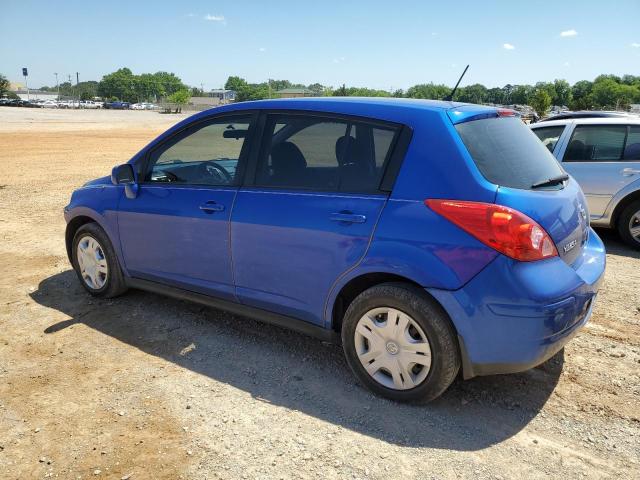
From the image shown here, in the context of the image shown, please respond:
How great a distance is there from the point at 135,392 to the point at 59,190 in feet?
28.1

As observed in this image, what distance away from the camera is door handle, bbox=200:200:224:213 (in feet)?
12.0

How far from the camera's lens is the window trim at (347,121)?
3.01m

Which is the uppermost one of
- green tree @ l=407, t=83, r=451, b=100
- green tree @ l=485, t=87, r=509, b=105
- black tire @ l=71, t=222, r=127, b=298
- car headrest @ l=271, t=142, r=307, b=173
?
green tree @ l=485, t=87, r=509, b=105

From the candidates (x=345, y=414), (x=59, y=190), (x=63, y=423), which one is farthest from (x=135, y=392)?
(x=59, y=190)

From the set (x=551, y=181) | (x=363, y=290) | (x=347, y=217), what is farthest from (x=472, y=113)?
(x=363, y=290)

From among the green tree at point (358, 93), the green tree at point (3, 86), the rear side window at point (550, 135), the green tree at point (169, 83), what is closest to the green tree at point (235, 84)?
the green tree at point (169, 83)

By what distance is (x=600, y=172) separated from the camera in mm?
6668

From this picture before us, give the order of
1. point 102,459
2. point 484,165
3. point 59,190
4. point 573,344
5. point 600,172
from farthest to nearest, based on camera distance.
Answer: point 59,190 < point 600,172 < point 573,344 < point 484,165 < point 102,459

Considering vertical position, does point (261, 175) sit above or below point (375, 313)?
above

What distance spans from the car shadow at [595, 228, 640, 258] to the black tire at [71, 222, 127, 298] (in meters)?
5.68

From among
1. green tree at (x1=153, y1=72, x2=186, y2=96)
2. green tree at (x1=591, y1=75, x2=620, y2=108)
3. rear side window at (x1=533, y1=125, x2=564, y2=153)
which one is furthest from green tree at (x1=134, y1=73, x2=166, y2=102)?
rear side window at (x1=533, y1=125, x2=564, y2=153)

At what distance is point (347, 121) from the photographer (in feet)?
10.7

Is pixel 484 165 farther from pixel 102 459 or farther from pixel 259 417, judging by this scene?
pixel 102 459

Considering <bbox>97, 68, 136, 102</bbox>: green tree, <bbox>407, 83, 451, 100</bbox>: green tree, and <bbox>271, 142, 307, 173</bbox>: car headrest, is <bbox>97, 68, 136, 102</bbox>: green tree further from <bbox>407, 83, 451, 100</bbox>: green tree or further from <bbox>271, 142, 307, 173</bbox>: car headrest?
<bbox>271, 142, 307, 173</bbox>: car headrest
